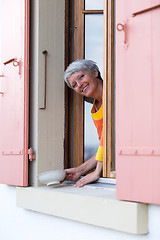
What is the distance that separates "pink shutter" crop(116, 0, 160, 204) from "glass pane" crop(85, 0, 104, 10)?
118cm

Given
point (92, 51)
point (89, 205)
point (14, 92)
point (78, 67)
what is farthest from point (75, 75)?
point (89, 205)

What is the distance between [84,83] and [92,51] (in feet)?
1.23

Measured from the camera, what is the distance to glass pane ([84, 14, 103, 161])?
11.4 ft

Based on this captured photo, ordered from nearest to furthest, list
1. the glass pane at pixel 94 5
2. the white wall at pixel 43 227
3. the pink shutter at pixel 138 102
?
the pink shutter at pixel 138 102 < the white wall at pixel 43 227 < the glass pane at pixel 94 5

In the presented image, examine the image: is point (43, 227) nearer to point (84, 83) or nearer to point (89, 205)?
point (89, 205)

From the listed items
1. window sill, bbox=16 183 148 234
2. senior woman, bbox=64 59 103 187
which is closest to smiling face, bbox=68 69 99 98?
senior woman, bbox=64 59 103 187

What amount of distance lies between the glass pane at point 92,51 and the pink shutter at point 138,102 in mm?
1170

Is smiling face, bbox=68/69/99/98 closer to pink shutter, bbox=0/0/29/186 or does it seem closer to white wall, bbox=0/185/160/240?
pink shutter, bbox=0/0/29/186

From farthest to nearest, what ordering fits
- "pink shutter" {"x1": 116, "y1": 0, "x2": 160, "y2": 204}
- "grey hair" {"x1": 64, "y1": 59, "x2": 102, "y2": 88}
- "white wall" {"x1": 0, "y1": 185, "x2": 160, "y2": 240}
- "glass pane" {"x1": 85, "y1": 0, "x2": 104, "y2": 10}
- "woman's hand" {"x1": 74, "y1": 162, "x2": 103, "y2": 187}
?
"glass pane" {"x1": 85, "y1": 0, "x2": 104, "y2": 10} < "grey hair" {"x1": 64, "y1": 59, "x2": 102, "y2": 88} < "woman's hand" {"x1": 74, "y1": 162, "x2": 103, "y2": 187} < "white wall" {"x1": 0, "y1": 185, "x2": 160, "y2": 240} < "pink shutter" {"x1": 116, "y1": 0, "x2": 160, "y2": 204}

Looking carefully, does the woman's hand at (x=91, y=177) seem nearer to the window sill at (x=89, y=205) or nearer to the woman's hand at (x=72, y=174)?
the window sill at (x=89, y=205)

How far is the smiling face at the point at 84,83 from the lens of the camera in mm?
3279

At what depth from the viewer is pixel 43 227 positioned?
3.12 m

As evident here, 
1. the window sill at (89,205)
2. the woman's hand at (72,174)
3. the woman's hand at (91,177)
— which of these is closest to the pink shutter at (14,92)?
the window sill at (89,205)

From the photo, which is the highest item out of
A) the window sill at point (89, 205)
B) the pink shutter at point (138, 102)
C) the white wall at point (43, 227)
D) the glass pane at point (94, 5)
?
the glass pane at point (94, 5)
